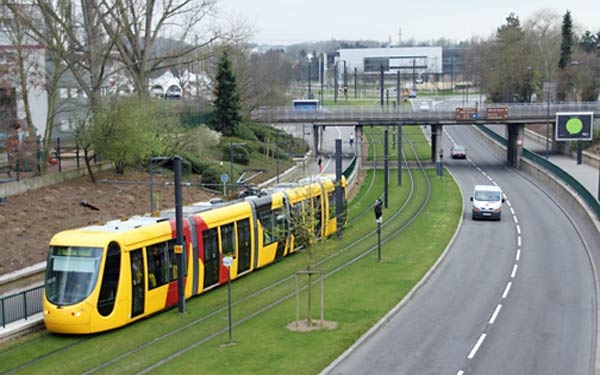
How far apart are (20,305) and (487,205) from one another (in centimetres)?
2642

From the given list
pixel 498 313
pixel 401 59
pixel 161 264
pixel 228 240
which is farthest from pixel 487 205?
pixel 401 59

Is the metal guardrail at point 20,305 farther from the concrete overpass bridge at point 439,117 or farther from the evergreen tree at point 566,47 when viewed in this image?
the evergreen tree at point 566,47

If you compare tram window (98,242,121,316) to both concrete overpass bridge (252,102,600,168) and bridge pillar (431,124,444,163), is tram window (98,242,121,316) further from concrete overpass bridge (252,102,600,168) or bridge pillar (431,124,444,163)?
bridge pillar (431,124,444,163)

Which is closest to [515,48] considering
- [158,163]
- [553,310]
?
[158,163]

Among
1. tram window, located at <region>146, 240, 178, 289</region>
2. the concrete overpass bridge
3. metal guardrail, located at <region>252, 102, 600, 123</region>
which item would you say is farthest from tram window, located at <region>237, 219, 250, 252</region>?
metal guardrail, located at <region>252, 102, 600, 123</region>

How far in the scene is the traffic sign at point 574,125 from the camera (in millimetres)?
61097

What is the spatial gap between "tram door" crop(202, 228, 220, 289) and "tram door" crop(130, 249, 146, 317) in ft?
11.8

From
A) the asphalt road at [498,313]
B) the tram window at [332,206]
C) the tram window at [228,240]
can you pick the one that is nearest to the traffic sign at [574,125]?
the asphalt road at [498,313]

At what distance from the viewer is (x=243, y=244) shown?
92.0ft

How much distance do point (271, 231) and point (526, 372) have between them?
45.9 feet

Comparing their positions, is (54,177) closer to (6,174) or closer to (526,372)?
(6,174)

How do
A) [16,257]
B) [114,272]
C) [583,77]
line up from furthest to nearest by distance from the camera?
[583,77], [16,257], [114,272]

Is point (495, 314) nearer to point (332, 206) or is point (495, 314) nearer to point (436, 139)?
point (332, 206)

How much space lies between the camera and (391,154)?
8156 cm
